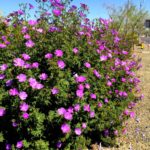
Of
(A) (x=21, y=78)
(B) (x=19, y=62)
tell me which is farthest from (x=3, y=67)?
(A) (x=21, y=78)

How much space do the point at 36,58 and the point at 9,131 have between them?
894 mm

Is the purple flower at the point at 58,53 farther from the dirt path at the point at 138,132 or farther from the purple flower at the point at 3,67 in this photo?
the dirt path at the point at 138,132

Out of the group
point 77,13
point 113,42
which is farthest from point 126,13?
point 77,13

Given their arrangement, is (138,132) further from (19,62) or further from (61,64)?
(19,62)

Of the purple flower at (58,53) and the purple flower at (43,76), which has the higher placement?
the purple flower at (58,53)

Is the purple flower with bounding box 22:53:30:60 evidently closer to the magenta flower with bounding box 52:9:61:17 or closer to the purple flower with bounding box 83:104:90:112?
the purple flower with bounding box 83:104:90:112

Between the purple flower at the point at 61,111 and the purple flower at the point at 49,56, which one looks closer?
the purple flower at the point at 61,111

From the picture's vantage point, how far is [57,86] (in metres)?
3.77

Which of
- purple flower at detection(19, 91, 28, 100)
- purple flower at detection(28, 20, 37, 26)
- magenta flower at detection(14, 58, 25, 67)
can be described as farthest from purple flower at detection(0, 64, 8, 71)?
purple flower at detection(28, 20, 37, 26)

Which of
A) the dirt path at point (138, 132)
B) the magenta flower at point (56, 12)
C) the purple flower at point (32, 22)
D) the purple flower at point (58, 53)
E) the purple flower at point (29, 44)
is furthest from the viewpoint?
the dirt path at point (138, 132)

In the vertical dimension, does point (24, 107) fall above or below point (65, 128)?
above

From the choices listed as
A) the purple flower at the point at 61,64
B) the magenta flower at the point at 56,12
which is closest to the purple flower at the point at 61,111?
the purple flower at the point at 61,64

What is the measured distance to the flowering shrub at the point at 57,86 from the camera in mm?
3754

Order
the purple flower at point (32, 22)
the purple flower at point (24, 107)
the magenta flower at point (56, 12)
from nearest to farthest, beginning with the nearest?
the purple flower at point (24, 107) → the magenta flower at point (56, 12) → the purple flower at point (32, 22)
